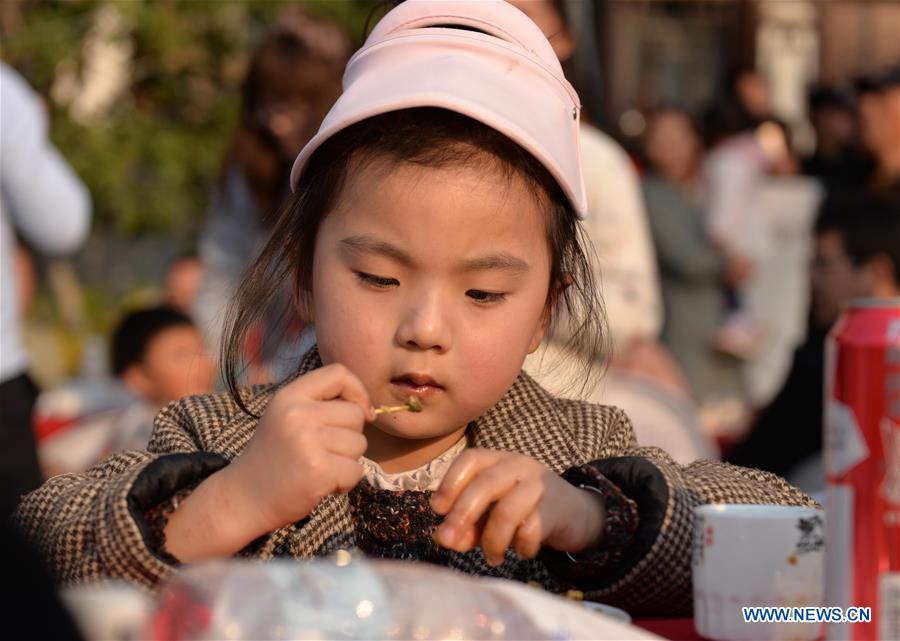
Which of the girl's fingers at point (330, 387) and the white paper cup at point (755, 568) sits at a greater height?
the girl's fingers at point (330, 387)

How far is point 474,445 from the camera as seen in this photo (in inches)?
82.6

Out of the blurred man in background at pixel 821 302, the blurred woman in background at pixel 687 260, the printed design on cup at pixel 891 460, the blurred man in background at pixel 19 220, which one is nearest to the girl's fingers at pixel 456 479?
the printed design on cup at pixel 891 460

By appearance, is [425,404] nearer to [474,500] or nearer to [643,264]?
[474,500]

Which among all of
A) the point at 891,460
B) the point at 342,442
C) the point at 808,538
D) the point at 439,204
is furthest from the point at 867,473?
the point at 439,204

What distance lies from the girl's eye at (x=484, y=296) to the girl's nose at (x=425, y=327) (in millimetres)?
74

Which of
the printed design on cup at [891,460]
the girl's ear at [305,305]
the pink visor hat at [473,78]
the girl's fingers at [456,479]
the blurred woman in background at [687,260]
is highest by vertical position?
the pink visor hat at [473,78]

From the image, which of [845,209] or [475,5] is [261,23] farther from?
[475,5]

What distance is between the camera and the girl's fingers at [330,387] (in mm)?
1580

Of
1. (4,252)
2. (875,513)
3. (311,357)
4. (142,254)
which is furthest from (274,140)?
(142,254)

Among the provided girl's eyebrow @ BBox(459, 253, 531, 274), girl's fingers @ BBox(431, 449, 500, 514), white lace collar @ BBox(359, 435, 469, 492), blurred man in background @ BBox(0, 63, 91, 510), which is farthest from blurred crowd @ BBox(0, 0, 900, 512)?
girl's fingers @ BBox(431, 449, 500, 514)

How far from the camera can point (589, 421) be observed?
2.07m

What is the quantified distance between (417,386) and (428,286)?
137mm

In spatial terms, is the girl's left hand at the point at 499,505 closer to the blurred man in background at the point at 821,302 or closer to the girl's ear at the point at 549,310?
the girl's ear at the point at 549,310

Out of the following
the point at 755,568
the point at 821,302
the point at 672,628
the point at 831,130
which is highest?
the point at 831,130
